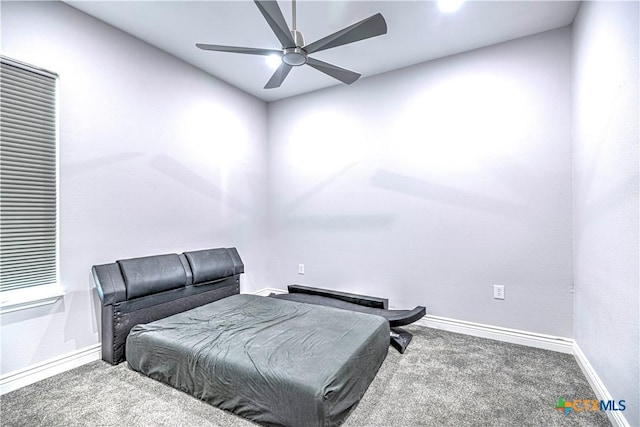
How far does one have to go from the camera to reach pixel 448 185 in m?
3.05

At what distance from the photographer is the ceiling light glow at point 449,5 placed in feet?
7.41

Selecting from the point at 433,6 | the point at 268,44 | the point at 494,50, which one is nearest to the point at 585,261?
the point at 494,50

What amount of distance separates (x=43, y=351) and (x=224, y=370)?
152 cm

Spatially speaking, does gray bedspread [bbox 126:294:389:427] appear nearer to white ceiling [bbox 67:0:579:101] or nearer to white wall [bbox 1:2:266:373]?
white wall [bbox 1:2:266:373]

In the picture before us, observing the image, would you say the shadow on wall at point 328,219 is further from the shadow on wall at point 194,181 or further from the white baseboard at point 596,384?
the white baseboard at point 596,384

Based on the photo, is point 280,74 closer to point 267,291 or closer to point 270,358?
point 270,358

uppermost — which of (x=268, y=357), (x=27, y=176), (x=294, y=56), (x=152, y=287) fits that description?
(x=294, y=56)

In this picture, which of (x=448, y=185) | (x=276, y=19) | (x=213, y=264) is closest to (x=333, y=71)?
(x=276, y=19)

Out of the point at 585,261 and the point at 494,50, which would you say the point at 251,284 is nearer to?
the point at 585,261

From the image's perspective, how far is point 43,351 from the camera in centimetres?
214

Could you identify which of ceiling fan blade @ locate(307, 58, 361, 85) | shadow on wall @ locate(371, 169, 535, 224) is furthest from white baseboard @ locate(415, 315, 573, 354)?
ceiling fan blade @ locate(307, 58, 361, 85)

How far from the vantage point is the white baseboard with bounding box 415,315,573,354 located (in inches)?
100

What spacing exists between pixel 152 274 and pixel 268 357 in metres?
1.47

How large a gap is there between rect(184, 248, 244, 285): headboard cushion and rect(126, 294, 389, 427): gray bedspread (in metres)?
0.51
